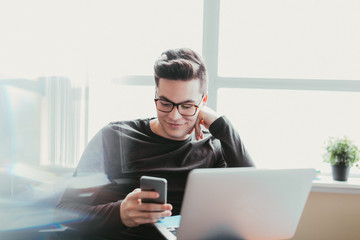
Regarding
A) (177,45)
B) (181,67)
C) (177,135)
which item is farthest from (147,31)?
(177,135)

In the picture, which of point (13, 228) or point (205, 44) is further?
point (205, 44)

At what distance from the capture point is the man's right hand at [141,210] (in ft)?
2.85

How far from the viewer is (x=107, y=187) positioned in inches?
53.4

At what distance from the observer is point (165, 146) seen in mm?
1379

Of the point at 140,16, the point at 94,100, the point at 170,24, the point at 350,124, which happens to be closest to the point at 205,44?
the point at 170,24

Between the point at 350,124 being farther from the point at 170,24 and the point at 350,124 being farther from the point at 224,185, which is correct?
the point at 224,185

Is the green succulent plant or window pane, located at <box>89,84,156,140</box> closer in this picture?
the green succulent plant

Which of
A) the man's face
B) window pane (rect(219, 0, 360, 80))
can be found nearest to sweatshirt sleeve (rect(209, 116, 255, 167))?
the man's face

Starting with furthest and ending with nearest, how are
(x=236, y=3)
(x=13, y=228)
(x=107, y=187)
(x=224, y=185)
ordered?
1. (x=236, y=3)
2. (x=13, y=228)
3. (x=107, y=187)
4. (x=224, y=185)

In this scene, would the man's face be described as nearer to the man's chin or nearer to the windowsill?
the man's chin

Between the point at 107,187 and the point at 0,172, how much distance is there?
92cm

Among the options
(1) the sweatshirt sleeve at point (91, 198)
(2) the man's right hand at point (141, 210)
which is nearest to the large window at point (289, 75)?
(1) the sweatshirt sleeve at point (91, 198)

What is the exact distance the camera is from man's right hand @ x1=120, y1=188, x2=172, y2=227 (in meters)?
0.87

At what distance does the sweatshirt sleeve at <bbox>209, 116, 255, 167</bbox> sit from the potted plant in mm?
697
